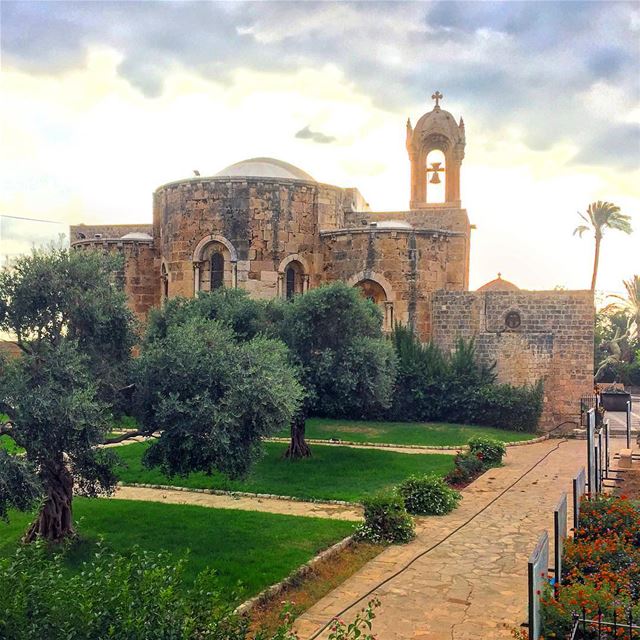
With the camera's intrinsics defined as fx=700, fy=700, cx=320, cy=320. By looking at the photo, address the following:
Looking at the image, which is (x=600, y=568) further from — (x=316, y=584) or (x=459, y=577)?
(x=316, y=584)

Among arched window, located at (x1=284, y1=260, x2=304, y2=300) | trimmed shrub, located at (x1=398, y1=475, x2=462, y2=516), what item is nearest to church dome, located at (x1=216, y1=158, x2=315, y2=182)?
arched window, located at (x1=284, y1=260, x2=304, y2=300)

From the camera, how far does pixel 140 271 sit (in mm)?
25438

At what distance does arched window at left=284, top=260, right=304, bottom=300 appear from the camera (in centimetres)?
2383

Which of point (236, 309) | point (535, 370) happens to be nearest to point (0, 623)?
point (236, 309)

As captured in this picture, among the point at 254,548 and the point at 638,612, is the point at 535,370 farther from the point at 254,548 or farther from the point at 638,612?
the point at 638,612

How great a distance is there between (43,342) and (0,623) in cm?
473

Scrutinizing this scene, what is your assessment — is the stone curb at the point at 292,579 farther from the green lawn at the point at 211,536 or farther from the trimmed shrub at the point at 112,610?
the trimmed shrub at the point at 112,610

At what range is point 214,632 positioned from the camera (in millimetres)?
4918

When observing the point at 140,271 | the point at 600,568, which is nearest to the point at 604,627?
the point at 600,568

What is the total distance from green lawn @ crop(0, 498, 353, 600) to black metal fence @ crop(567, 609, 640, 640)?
3.42 m

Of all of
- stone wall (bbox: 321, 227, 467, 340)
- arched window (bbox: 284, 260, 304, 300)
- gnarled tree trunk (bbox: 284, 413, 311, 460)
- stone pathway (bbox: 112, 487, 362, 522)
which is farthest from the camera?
arched window (bbox: 284, 260, 304, 300)

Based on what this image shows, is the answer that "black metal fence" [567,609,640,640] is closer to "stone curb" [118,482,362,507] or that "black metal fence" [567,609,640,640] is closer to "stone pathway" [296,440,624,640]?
"stone pathway" [296,440,624,640]

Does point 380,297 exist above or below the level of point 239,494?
above

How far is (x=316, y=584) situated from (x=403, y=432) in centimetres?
1288
